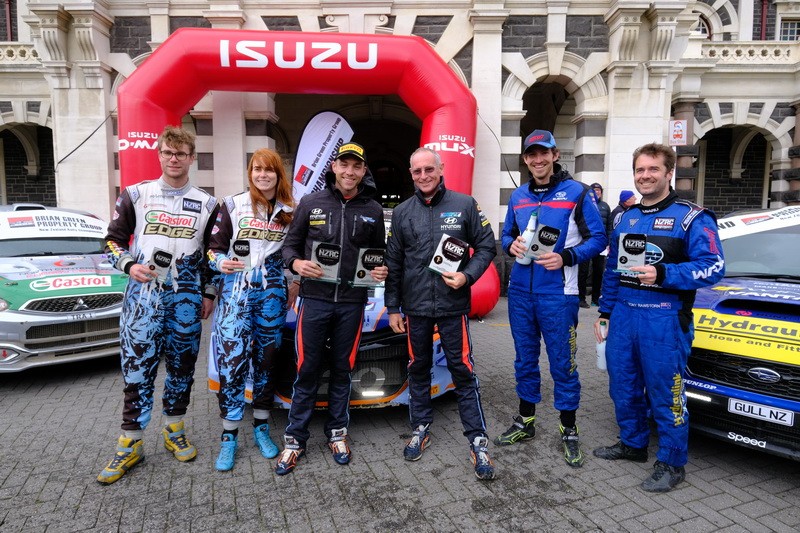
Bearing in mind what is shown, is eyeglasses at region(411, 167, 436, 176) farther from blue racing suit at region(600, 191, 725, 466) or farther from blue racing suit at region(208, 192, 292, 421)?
blue racing suit at region(600, 191, 725, 466)

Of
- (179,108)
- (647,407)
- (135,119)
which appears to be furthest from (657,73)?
(135,119)

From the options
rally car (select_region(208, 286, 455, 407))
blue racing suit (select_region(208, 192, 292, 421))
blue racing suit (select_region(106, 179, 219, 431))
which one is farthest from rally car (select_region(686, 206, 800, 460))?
blue racing suit (select_region(106, 179, 219, 431))

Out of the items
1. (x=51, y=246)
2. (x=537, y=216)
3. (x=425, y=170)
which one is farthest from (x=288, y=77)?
(x=537, y=216)

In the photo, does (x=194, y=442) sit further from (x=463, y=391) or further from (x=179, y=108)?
(x=179, y=108)

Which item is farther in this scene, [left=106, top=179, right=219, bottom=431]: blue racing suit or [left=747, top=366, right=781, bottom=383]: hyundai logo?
[left=106, top=179, right=219, bottom=431]: blue racing suit

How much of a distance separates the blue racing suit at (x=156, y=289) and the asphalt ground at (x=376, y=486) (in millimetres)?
497

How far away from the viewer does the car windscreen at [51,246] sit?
5055 millimetres

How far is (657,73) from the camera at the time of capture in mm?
8719

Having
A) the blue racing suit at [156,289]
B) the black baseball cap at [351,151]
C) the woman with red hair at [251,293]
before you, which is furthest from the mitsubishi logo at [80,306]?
the black baseball cap at [351,151]

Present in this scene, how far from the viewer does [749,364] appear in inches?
111

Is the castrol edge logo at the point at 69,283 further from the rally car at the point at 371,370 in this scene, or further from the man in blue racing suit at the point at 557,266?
the man in blue racing suit at the point at 557,266

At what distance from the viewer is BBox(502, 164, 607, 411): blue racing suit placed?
3.10 m

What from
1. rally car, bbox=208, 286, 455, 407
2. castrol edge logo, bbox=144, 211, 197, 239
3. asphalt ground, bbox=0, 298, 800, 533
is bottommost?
asphalt ground, bbox=0, 298, 800, 533

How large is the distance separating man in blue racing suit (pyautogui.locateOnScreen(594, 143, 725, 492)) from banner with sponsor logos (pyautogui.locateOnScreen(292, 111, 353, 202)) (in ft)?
19.7
